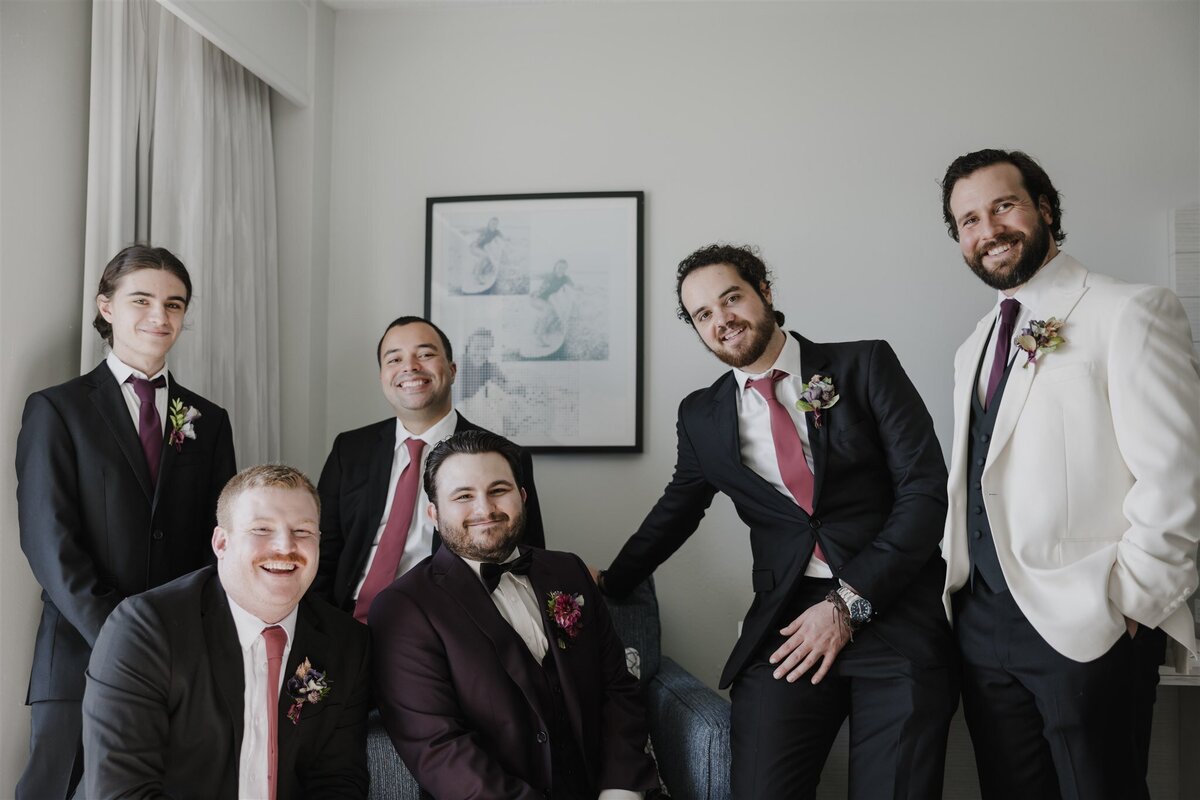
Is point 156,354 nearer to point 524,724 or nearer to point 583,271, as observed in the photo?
point 524,724

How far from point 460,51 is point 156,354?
2011mm

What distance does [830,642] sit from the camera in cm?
245

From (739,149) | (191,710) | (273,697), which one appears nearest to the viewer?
(191,710)

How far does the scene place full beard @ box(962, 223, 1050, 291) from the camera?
2479 millimetres

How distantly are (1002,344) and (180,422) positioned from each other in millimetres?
2319

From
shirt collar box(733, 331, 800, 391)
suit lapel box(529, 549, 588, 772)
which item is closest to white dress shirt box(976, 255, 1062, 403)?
shirt collar box(733, 331, 800, 391)

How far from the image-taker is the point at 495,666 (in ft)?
7.88

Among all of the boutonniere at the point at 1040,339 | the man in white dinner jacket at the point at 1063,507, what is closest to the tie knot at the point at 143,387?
the man in white dinner jacket at the point at 1063,507

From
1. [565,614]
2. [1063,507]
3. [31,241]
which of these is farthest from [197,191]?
[1063,507]

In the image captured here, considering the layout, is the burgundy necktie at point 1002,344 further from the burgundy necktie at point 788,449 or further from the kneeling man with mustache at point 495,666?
the kneeling man with mustache at point 495,666

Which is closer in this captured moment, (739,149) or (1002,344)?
(1002,344)

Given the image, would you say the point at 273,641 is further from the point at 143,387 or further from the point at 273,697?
the point at 143,387

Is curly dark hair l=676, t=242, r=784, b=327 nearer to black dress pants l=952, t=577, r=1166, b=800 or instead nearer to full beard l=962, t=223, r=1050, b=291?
full beard l=962, t=223, r=1050, b=291

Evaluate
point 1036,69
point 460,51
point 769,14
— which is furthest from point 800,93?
point 460,51
